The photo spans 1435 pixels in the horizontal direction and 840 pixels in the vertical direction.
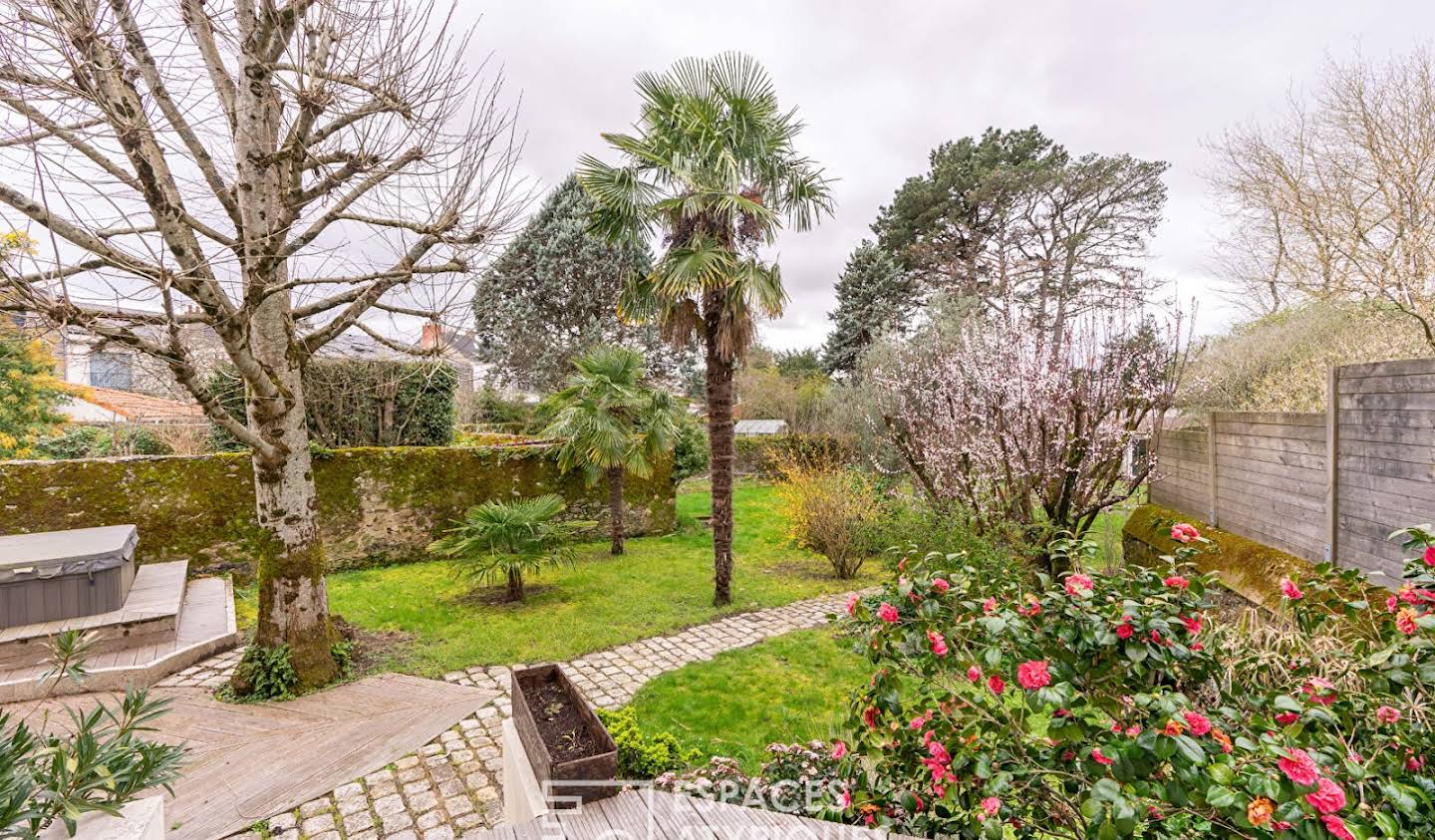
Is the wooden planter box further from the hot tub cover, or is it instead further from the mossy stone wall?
the mossy stone wall

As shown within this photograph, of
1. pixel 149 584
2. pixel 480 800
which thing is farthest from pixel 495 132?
pixel 149 584

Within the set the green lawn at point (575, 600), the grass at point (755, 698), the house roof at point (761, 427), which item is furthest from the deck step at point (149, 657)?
the house roof at point (761, 427)

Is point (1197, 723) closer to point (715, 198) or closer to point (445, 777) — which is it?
point (445, 777)

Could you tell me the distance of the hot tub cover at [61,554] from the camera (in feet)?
15.7

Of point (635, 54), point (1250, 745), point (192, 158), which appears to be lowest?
point (1250, 745)

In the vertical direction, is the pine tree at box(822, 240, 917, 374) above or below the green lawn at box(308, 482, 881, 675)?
above

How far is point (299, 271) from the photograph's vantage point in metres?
4.44

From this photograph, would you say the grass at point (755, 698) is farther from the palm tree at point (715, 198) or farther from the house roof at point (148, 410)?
the house roof at point (148, 410)

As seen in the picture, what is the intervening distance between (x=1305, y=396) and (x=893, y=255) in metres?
15.9

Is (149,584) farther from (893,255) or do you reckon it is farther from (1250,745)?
(893,255)

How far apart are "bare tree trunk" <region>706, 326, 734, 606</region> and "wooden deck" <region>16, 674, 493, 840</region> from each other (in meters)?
3.00

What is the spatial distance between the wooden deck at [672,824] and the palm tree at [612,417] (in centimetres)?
623

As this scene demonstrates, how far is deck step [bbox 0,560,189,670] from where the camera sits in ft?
15.1

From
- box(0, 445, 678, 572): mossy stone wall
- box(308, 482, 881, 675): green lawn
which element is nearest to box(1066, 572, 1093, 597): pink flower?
box(308, 482, 881, 675): green lawn
